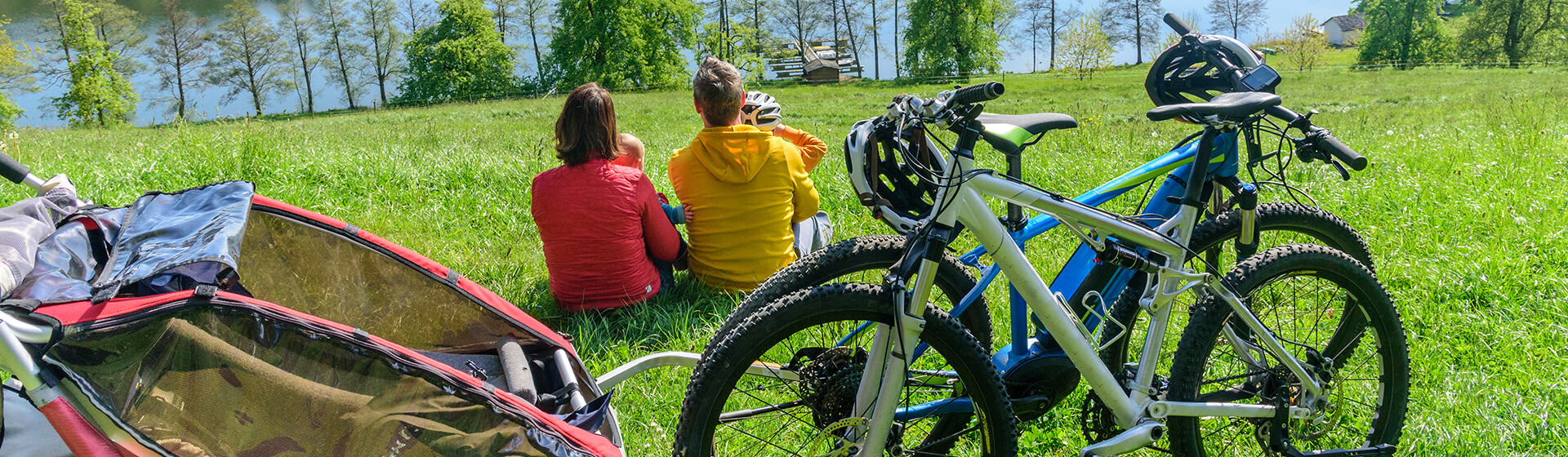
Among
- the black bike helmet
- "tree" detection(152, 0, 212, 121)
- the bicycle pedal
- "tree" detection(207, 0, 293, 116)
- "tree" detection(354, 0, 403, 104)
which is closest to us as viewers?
the bicycle pedal

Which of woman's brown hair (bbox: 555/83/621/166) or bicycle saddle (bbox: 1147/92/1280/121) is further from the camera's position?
woman's brown hair (bbox: 555/83/621/166)

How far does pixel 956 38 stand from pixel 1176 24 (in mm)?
62899

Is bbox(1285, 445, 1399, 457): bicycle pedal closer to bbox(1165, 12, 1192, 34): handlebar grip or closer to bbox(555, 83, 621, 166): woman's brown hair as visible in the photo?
bbox(1165, 12, 1192, 34): handlebar grip

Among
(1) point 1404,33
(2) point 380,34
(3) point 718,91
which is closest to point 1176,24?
(3) point 718,91

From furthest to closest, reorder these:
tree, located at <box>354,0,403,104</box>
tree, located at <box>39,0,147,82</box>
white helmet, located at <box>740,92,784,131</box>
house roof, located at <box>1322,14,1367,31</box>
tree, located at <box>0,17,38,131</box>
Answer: house roof, located at <box>1322,14,1367,31</box> → tree, located at <box>354,0,403,104</box> → tree, located at <box>39,0,147,82</box> → tree, located at <box>0,17,38,131</box> → white helmet, located at <box>740,92,784,131</box>

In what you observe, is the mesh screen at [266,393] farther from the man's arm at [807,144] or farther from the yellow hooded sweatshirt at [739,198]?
the man's arm at [807,144]

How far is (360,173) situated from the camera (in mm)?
7473

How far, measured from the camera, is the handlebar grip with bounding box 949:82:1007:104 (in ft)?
6.53

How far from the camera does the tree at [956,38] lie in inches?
2501

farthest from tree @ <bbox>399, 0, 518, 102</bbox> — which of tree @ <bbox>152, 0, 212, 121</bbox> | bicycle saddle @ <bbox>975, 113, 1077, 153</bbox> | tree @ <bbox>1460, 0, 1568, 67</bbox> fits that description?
tree @ <bbox>1460, 0, 1568, 67</bbox>

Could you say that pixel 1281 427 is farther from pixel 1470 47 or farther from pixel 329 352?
pixel 1470 47

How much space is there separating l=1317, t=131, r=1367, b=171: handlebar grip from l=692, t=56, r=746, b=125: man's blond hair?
252 cm

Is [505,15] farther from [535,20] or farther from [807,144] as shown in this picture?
[807,144]

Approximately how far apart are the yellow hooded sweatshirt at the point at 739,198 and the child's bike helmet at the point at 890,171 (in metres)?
1.80
